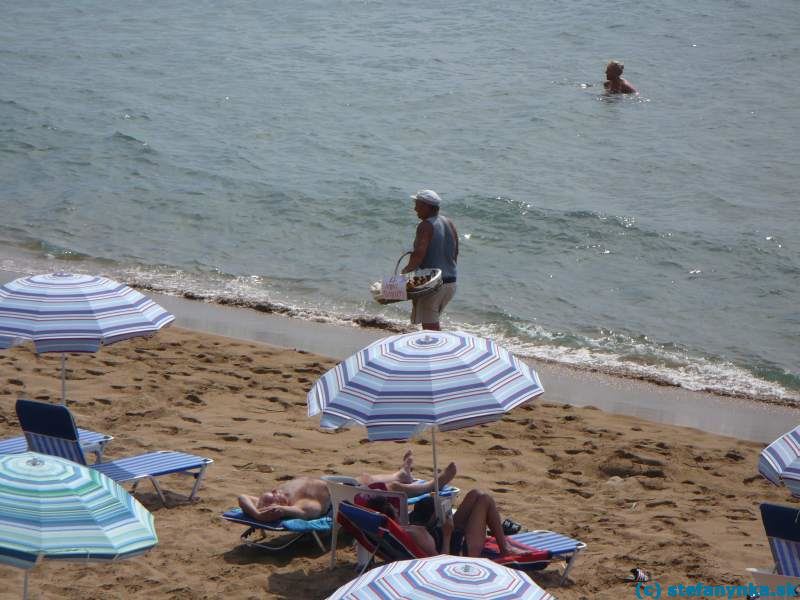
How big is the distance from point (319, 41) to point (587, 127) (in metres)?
9.50

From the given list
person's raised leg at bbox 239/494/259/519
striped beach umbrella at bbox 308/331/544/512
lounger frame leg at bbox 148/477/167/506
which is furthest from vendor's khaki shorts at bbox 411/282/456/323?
person's raised leg at bbox 239/494/259/519

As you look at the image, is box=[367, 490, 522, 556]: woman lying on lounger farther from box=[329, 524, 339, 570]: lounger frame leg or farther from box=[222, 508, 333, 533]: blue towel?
box=[222, 508, 333, 533]: blue towel

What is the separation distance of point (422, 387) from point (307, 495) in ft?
4.27

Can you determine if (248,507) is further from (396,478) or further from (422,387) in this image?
(422,387)

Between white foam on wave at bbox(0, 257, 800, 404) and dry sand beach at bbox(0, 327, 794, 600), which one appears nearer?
dry sand beach at bbox(0, 327, 794, 600)

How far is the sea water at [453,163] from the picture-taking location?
13070 millimetres

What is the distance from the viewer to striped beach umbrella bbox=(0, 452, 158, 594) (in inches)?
149

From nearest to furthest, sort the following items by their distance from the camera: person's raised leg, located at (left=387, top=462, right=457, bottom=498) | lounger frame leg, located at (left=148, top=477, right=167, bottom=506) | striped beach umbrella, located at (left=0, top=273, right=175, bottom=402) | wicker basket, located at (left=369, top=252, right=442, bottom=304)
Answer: person's raised leg, located at (left=387, top=462, right=457, bottom=498) < striped beach umbrella, located at (left=0, top=273, right=175, bottom=402) < lounger frame leg, located at (left=148, top=477, right=167, bottom=506) < wicker basket, located at (left=369, top=252, right=442, bottom=304)

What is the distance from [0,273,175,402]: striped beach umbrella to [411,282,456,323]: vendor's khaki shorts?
8.96ft

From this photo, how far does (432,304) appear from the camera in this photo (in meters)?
9.13

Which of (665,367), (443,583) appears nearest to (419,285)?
(665,367)

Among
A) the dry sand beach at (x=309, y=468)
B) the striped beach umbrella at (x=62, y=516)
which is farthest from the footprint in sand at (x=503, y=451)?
the striped beach umbrella at (x=62, y=516)


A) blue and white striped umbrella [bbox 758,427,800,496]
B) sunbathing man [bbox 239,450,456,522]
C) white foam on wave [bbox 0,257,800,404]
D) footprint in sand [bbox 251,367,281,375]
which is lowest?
white foam on wave [bbox 0,257,800,404]

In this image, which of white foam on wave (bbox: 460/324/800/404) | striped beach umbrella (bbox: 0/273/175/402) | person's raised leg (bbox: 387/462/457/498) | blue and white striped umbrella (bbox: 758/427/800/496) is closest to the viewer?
blue and white striped umbrella (bbox: 758/427/800/496)
